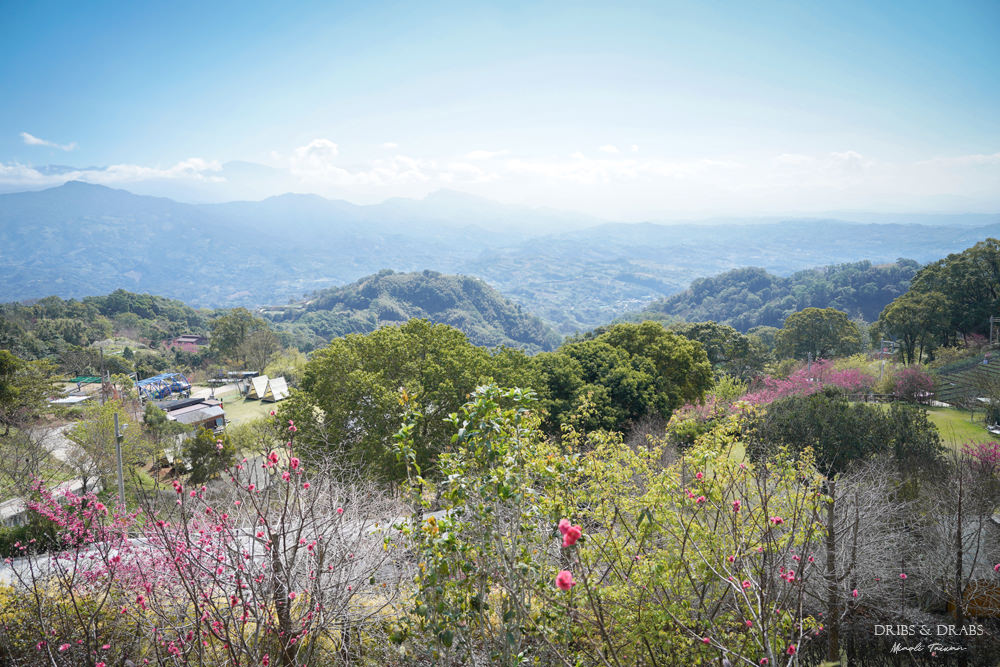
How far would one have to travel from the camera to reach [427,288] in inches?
5177

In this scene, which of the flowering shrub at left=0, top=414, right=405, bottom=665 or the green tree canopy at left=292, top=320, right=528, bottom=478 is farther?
the green tree canopy at left=292, top=320, right=528, bottom=478

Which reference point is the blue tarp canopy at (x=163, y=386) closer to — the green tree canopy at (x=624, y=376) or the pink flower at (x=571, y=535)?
the green tree canopy at (x=624, y=376)

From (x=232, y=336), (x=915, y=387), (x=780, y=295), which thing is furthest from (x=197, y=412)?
(x=780, y=295)

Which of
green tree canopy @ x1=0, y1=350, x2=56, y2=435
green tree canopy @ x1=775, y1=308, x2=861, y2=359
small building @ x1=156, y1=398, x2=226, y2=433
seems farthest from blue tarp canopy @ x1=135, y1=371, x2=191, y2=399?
green tree canopy @ x1=775, y1=308, x2=861, y2=359

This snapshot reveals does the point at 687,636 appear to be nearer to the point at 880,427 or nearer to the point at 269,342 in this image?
the point at 880,427

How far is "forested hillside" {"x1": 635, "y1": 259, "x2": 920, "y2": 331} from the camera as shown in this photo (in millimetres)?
97125

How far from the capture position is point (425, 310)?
127812 millimetres

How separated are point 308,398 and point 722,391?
1798 cm

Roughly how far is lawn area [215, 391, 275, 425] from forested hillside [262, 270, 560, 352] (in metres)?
63.7

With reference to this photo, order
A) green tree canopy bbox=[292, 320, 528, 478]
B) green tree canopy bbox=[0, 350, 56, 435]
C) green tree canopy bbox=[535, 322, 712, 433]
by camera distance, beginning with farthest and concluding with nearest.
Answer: green tree canopy bbox=[0, 350, 56, 435] → green tree canopy bbox=[535, 322, 712, 433] → green tree canopy bbox=[292, 320, 528, 478]

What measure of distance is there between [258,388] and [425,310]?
88486 millimetres

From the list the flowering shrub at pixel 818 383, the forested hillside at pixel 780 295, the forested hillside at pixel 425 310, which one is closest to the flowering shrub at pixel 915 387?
the flowering shrub at pixel 818 383

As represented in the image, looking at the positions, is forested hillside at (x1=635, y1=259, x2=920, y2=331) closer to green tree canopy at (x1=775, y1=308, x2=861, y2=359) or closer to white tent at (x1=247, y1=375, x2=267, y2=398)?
green tree canopy at (x1=775, y1=308, x2=861, y2=359)

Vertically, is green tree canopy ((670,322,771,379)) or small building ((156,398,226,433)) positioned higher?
green tree canopy ((670,322,771,379))
